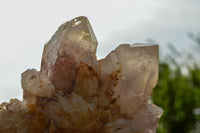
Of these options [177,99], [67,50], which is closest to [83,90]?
[67,50]

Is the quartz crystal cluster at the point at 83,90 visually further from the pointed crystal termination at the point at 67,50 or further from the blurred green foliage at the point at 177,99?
the blurred green foliage at the point at 177,99

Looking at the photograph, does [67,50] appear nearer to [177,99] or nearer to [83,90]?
[83,90]

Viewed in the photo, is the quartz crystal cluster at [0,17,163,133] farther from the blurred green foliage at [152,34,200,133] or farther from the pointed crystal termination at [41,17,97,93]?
the blurred green foliage at [152,34,200,133]

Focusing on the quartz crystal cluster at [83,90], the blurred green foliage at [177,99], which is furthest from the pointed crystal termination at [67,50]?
the blurred green foliage at [177,99]

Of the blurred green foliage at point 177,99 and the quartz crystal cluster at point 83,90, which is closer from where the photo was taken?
the quartz crystal cluster at point 83,90

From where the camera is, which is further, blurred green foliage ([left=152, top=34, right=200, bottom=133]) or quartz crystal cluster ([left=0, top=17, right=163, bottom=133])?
blurred green foliage ([left=152, top=34, right=200, bottom=133])

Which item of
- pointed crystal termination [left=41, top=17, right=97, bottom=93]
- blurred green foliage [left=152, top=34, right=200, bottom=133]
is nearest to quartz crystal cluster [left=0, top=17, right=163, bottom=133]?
pointed crystal termination [left=41, top=17, right=97, bottom=93]

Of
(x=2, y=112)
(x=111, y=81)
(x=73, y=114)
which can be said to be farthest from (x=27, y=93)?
(x=111, y=81)

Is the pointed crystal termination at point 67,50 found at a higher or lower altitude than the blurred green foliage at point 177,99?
higher
